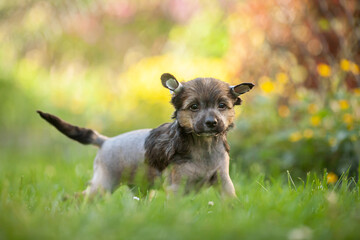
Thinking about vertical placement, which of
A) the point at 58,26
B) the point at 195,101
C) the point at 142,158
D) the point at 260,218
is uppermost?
the point at 58,26

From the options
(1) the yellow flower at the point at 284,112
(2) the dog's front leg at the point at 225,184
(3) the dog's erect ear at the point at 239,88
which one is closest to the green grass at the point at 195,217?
(2) the dog's front leg at the point at 225,184

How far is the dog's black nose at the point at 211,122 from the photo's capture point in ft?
10.7

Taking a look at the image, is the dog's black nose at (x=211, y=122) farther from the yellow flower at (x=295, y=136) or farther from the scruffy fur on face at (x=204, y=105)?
the yellow flower at (x=295, y=136)

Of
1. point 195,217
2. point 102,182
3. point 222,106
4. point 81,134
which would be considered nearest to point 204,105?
point 222,106

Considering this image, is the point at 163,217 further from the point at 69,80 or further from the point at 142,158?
the point at 69,80

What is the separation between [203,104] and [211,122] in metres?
0.20

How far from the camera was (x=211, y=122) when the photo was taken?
10.7 feet

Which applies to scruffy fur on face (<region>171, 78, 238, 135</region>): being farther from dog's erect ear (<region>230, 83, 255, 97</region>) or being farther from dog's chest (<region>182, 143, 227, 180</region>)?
dog's chest (<region>182, 143, 227, 180</region>)

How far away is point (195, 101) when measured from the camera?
339 centimetres

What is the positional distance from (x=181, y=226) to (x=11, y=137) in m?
7.44

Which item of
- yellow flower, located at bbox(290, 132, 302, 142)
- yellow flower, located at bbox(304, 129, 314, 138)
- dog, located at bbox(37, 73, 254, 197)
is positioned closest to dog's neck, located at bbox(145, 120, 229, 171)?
dog, located at bbox(37, 73, 254, 197)

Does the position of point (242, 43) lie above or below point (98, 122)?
above

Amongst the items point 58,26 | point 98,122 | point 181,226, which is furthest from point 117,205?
point 58,26

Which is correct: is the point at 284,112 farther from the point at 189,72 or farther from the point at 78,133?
the point at 189,72
